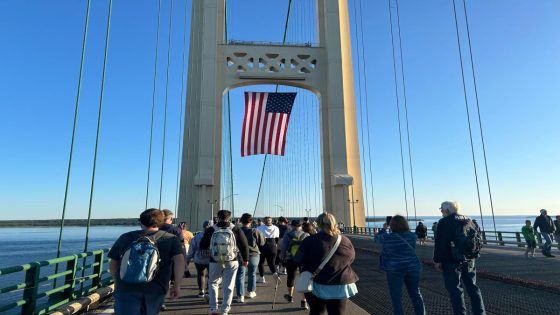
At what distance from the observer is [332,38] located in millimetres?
24016

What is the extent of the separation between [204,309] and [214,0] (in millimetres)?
22061

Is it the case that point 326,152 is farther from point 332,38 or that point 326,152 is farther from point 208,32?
point 208,32

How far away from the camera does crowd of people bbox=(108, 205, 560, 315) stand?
9.61ft

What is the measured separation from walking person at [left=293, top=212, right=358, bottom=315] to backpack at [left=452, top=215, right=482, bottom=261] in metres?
1.40

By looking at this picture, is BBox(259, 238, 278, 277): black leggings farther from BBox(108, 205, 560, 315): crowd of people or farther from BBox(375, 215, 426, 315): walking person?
BBox(375, 215, 426, 315): walking person

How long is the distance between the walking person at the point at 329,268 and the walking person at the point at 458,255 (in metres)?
1.39

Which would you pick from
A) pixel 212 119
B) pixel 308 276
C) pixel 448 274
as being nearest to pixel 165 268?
pixel 308 276

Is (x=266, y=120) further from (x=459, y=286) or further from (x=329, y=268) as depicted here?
(x=329, y=268)

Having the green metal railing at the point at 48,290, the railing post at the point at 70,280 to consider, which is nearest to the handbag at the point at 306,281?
the green metal railing at the point at 48,290

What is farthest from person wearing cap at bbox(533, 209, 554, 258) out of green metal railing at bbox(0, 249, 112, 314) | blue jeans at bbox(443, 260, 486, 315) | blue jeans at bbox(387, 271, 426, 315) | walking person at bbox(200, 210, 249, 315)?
green metal railing at bbox(0, 249, 112, 314)

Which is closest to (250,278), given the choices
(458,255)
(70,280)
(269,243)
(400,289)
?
(269,243)

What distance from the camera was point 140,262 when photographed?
9.34ft

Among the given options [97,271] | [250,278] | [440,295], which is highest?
[97,271]

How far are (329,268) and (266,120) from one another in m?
18.4
